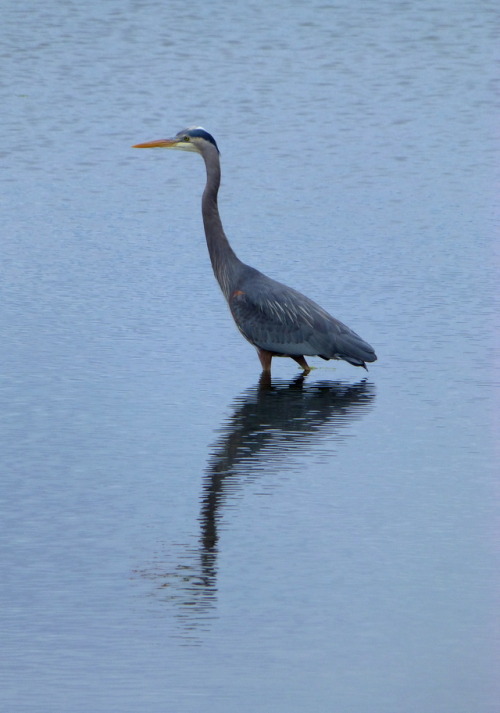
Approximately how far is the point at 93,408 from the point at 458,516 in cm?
269

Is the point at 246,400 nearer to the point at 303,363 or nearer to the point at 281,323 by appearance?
the point at 281,323

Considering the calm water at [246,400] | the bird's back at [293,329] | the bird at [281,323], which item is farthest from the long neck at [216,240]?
the calm water at [246,400]

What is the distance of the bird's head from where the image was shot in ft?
40.0

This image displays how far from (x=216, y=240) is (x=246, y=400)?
1784 millimetres

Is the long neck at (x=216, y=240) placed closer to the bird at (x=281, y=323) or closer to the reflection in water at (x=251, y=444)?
the bird at (x=281, y=323)

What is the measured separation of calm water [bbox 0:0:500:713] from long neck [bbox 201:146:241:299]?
44 cm

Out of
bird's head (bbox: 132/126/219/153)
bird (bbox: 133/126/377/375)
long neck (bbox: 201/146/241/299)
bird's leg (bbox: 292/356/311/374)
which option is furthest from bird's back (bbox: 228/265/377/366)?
bird's head (bbox: 132/126/219/153)

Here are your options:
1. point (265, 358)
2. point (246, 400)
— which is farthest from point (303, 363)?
point (246, 400)

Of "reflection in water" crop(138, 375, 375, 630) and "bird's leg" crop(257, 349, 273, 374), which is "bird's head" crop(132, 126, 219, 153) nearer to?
"bird's leg" crop(257, 349, 273, 374)

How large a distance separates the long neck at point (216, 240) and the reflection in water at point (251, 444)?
3.13 ft

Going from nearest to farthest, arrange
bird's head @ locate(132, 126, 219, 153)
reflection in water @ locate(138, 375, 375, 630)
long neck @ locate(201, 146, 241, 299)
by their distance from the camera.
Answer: reflection in water @ locate(138, 375, 375, 630) < long neck @ locate(201, 146, 241, 299) < bird's head @ locate(132, 126, 219, 153)

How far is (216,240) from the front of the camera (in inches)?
467

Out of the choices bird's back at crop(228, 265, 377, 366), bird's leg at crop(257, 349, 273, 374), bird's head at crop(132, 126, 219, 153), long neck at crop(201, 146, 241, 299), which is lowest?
bird's leg at crop(257, 349, 273, 374)

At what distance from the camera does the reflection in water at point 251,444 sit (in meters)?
7.26
